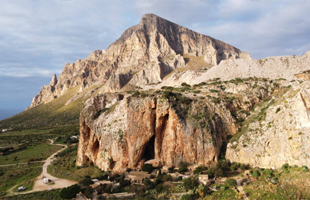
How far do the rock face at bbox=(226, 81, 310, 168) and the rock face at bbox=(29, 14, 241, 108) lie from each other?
102578mm

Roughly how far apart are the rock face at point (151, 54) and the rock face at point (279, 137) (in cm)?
A: 10258

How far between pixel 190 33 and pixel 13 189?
176034 millimetres

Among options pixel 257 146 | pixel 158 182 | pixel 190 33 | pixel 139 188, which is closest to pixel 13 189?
pixel 139 188

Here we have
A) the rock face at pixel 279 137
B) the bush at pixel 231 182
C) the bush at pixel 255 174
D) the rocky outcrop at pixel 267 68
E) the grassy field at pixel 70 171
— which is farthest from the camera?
the rocky outcrop at pixel 267 68

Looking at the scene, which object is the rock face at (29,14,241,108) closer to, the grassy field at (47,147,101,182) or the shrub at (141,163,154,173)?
the grassy field at (47,147,101,182)

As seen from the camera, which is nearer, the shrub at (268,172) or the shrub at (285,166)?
the shrub at (285,166)

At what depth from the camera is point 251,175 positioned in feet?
76.3

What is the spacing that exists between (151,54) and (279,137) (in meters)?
141

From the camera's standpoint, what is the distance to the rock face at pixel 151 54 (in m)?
136

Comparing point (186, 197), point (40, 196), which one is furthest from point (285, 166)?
point (40, 196)

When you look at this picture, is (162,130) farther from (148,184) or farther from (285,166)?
(285,166)

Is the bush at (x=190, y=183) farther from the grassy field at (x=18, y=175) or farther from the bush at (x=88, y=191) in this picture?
the grassy field at (x=18, y=175)

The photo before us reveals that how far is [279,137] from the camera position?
962 inches

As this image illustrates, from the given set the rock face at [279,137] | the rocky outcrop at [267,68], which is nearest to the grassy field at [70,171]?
the rock face at [279,137]
